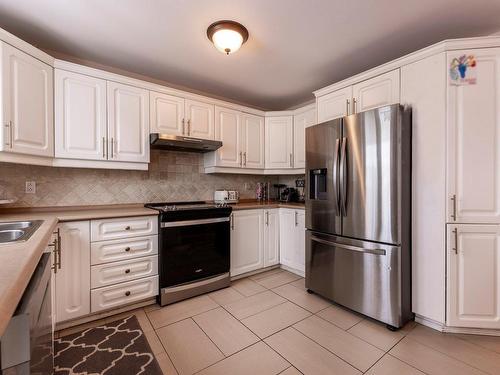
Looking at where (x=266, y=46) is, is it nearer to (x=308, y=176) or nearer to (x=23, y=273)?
(x=308, y=176)

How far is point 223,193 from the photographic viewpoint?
3143mm

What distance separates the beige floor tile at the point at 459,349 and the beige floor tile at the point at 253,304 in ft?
3.71

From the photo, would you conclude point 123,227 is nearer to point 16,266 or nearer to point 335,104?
point 16,266

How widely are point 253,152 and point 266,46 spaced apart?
1407mm

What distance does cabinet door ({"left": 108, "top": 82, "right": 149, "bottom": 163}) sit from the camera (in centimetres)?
229

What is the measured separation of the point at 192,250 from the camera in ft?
7.86

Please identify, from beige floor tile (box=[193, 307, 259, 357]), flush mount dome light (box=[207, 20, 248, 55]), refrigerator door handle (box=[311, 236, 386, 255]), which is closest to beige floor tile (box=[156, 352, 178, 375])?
beige floor tile (box=[193, 307, 259, 357])

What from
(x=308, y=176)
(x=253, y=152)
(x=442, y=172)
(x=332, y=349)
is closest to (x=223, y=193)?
(x=253, y=152)

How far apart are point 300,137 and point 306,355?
2475 millimetres

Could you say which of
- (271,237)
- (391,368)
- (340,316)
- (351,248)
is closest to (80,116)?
(271,237)

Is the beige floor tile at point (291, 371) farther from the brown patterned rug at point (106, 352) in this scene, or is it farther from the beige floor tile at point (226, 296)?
the beige floor tile at point (226, 296)

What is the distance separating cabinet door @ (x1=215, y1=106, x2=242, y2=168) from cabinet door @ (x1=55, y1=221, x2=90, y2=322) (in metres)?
1.61

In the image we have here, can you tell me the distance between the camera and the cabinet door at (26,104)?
1.70 metres

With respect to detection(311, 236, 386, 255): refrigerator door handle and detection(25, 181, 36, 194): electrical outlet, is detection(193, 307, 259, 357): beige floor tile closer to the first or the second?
detection(311, 236, 386, 255): refrigerator door handle
